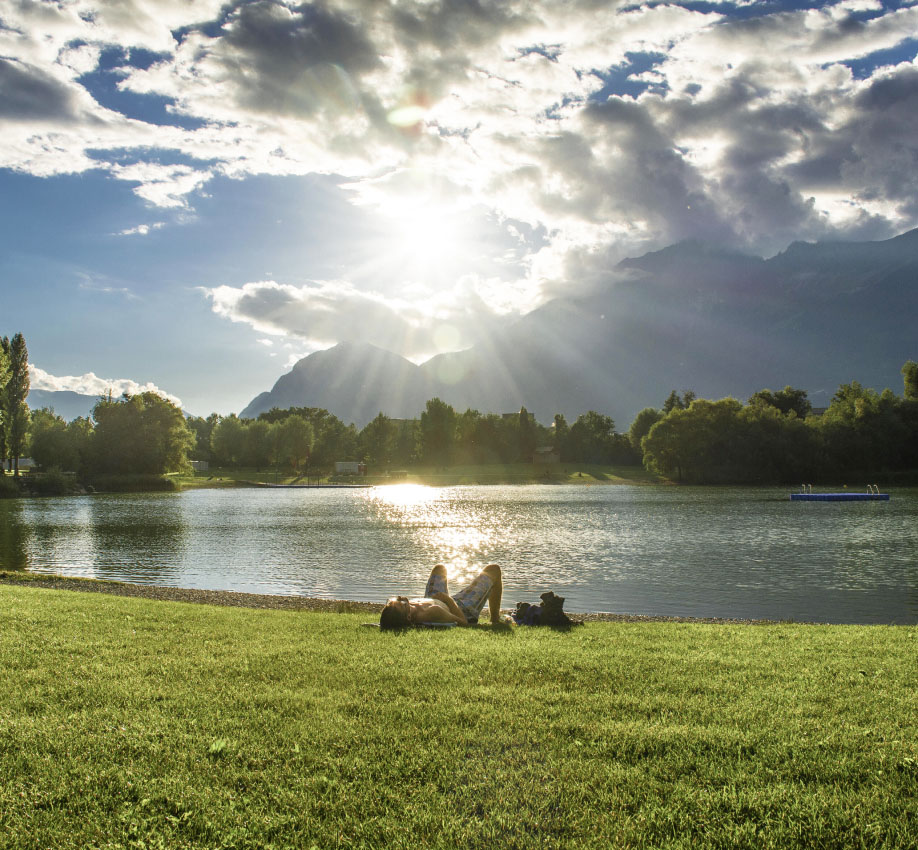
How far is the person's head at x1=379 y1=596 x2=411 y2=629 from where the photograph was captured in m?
11.0

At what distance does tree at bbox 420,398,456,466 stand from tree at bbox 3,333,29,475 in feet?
294

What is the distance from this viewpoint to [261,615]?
45.8ft

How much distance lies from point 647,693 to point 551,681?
109 centimetres

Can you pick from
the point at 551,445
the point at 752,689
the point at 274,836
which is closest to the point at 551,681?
the point at 752,689

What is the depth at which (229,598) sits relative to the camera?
19875 millimetres

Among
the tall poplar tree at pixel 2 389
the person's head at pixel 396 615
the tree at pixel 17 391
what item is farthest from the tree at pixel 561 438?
the person's head at pixel 396 615

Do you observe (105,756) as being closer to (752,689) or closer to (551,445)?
(752,689)

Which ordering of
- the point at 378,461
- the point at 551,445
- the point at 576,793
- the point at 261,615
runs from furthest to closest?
the point at 551,445 → the point at 378,461 → the point at 261,615 → the point at 576,793

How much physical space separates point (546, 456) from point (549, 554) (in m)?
153

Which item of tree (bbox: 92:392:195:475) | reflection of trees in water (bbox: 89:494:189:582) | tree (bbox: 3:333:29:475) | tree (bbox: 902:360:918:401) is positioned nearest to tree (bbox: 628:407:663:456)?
tree (bbox: 902:360:918:401)

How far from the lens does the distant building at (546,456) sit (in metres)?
177

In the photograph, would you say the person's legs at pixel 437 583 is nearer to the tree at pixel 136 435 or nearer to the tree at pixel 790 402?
the tree at pixel 136 435

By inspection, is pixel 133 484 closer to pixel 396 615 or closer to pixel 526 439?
pixel 526 439

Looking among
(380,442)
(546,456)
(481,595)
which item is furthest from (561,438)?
(481,595)
